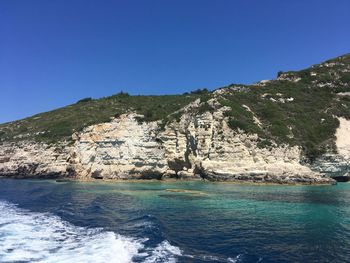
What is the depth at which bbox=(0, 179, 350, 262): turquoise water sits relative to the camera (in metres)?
14.2

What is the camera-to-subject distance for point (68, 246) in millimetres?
15609

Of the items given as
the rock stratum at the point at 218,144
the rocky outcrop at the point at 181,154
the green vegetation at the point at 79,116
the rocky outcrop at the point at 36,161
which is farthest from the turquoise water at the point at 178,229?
the green vegetation at the point at 79,116

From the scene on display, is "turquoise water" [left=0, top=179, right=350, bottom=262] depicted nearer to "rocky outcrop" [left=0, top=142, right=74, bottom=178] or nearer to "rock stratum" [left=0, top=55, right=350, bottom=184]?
"rock stratum" [left=0, top=55, right=350, bottom=184]

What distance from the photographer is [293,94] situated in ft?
230

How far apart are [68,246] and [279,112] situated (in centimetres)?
5129

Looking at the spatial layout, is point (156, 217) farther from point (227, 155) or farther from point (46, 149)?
point (46, 149)

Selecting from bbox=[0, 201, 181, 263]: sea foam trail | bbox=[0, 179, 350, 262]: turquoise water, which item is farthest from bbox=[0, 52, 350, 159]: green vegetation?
bbox=[0, 201, 181, 263]: sea foam trail

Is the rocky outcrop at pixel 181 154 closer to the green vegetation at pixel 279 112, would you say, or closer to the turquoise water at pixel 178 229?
the green vegetation at pixel 279 112

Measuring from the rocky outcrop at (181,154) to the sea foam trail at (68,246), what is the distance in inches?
1262

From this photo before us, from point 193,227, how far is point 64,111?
97.1m

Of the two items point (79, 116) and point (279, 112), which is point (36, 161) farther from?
point (279, 112)

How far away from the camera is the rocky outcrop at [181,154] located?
47688mm

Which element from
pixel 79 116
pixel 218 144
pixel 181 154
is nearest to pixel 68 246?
pixel 218 144

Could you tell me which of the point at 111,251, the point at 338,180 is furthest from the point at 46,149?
the point at 111,251
